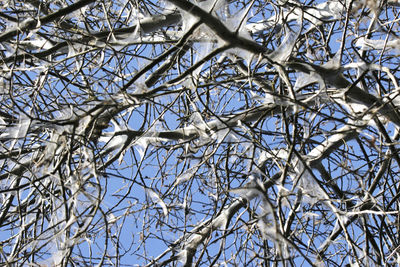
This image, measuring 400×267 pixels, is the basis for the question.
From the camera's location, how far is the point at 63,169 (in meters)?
3.58

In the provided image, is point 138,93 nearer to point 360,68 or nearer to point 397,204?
point 360,68

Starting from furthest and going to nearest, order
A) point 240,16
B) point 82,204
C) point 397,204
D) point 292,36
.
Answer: point 397,204, point 82,204, point 292,36, point 240,16

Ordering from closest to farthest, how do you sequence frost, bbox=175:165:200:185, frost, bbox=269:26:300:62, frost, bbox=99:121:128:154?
frost, bbox=269:26:300:62 < frost, bbox=99:121:128:154 < frost, bbox=175:165:200:185

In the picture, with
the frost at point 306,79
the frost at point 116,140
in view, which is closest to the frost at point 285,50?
the frost at point 306,79

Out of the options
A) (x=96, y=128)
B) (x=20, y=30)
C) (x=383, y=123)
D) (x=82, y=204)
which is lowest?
(x=82, y=204)

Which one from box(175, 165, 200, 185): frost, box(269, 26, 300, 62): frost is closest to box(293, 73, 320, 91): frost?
box(269, 26, 300, 62): frost

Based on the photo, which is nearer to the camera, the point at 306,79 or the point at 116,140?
the point at 306,79

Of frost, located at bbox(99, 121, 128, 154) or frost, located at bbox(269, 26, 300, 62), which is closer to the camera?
frost, located at bbox(269, 26, 300, 62)

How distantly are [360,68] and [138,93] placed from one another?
4.42 ft

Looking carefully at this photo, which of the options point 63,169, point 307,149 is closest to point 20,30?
point 63,169

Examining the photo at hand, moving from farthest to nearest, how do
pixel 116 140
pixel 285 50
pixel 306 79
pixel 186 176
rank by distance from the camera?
pixel 186 176
pixel 116 140
pixel 306 79
pixel 285 50

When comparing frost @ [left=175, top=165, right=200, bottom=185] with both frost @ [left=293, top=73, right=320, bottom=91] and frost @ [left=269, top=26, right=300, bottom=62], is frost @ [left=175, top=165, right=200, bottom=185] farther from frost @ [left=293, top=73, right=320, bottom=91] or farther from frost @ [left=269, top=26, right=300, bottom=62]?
frost @ [left=269, top=26, right=300, bottom=62]

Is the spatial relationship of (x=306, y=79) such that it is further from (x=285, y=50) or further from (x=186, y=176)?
(x=186, y=176)

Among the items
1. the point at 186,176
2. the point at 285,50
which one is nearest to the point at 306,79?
the point at 285,50
